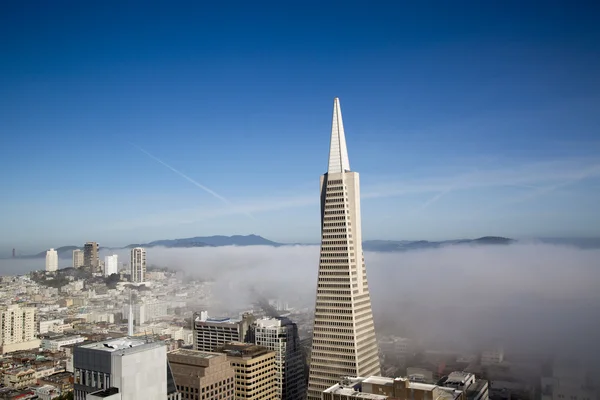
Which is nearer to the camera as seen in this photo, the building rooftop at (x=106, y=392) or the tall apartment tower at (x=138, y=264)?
the building rooftop at (x=106, y=392)

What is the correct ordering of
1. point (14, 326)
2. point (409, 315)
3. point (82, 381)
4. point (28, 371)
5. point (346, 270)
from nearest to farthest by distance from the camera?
point (82, 381) → point (346, 270) → point (28, 371) → point (409, 315) → point (14, 326)

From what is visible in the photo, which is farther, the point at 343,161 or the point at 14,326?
the point at 14,326

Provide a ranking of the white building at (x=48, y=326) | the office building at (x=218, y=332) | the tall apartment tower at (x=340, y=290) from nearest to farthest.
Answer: the tall apartment tower at (x=340, y=290), the office building at (x=218, y=332), the white building at (x=48, y=326)

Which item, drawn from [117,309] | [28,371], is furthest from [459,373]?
[117,309]

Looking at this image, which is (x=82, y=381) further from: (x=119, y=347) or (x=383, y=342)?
(x=383, y=342)

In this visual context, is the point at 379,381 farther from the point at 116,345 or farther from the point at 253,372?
the point at 116,345

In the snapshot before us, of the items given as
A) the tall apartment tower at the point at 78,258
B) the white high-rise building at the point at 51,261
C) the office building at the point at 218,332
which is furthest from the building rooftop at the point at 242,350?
the tall apartment tower at the point at 78,258

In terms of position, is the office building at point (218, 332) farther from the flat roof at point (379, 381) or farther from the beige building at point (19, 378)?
the flat roof at point (379, 381)

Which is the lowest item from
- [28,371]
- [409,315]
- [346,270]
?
[28,371]
